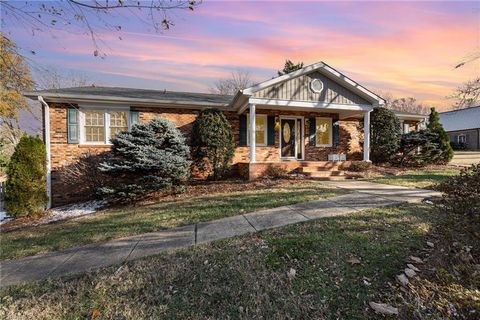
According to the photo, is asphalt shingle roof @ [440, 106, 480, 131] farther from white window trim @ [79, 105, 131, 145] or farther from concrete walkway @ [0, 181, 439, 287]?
white window trim @ [79, 105, 131, 145]

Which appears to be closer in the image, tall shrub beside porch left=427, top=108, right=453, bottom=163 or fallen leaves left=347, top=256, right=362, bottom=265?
fallen leaves left=347, top=256, right=362, bottom=265

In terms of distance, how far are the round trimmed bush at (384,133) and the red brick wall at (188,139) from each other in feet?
4.21

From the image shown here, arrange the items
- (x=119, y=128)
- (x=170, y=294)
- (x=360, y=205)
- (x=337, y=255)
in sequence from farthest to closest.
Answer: (x=119, y=128), (x=360, y=205), (x=337, y=255), (x=170, y=294)

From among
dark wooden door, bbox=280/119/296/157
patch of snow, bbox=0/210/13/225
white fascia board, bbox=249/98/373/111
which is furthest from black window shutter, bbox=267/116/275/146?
patch of snow, bbox=0/210/13/225

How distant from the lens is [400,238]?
3664mm

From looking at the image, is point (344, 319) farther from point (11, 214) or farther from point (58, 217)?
point (11, 214)

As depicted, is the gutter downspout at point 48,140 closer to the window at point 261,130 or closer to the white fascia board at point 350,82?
the window at point 261,130

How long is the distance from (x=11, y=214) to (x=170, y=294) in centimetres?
823

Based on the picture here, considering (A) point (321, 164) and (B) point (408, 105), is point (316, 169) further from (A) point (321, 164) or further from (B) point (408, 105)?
(B) point (408, 105)

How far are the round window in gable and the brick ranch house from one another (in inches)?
0.5

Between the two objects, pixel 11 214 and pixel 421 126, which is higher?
pixel 421 126

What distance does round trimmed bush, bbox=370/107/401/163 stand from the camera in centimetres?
1243

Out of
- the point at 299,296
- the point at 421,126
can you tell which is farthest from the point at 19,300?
the point at 421,126

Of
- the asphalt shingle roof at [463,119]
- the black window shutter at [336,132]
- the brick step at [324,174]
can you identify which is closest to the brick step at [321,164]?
the brick step at [324,174]
